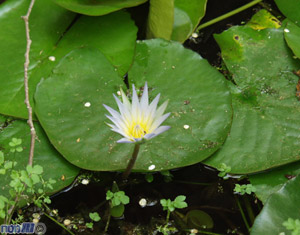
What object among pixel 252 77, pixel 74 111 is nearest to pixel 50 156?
pixel 74 111

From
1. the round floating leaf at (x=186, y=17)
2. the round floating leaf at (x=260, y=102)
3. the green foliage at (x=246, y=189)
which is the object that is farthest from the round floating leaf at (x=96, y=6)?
the green foliage at (x=246, y=189)

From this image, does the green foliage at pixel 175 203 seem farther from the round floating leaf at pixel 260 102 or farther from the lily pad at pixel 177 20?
the lily pad at pixel 177 20

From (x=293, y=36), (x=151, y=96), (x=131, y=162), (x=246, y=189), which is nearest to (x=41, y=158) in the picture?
(x=131, y=162)

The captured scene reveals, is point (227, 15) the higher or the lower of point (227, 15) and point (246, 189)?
the higher

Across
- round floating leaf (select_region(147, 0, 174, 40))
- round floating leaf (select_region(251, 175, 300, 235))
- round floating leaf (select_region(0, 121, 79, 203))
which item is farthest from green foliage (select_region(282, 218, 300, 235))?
round floating leaf (select_region(147, 0, 174, 40))

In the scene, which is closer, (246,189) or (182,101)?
(246,189)

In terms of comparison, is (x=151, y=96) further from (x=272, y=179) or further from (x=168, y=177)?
(x=272, y=179)

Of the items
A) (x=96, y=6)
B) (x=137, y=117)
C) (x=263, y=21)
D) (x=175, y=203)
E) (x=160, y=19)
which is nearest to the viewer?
(x=137, y=117)
